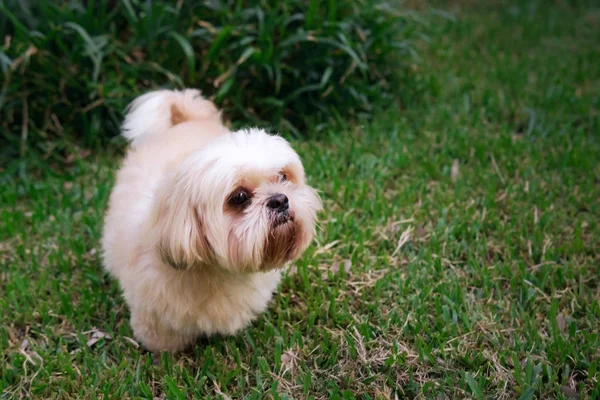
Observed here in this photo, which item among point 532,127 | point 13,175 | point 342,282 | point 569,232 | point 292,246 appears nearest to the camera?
point 292,246

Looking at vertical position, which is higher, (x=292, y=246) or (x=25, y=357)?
(x=292, y=246)

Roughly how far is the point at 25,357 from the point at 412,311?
170cm

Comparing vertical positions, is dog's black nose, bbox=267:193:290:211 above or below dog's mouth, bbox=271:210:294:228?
above

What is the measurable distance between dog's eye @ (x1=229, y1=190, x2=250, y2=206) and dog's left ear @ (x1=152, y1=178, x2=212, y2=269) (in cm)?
13

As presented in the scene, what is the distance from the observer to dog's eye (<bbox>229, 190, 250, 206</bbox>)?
2.28 meters

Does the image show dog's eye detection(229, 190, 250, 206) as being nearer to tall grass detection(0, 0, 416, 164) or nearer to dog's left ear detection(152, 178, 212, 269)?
dog's left ear detection(152, 178, 212, 269)

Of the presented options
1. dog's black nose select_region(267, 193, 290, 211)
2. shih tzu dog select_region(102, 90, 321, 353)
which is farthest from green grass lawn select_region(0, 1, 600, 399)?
dog's black nose select_region(267, 193, 290, 211)

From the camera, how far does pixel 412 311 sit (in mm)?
2932

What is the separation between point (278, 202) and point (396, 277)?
1.08m

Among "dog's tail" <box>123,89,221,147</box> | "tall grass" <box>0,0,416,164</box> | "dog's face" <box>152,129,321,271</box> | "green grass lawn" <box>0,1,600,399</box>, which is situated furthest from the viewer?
"tall grass" <box>0,0,416,164</box>

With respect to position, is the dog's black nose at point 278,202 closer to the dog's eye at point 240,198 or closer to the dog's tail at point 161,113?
the dog's eye at point 240,198

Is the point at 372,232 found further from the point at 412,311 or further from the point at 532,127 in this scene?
the point at 532,127

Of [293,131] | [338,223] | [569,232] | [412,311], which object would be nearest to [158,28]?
[293,131]

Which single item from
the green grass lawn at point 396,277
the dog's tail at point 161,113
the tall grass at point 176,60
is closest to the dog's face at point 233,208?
the green grass lawn at point 396,277
